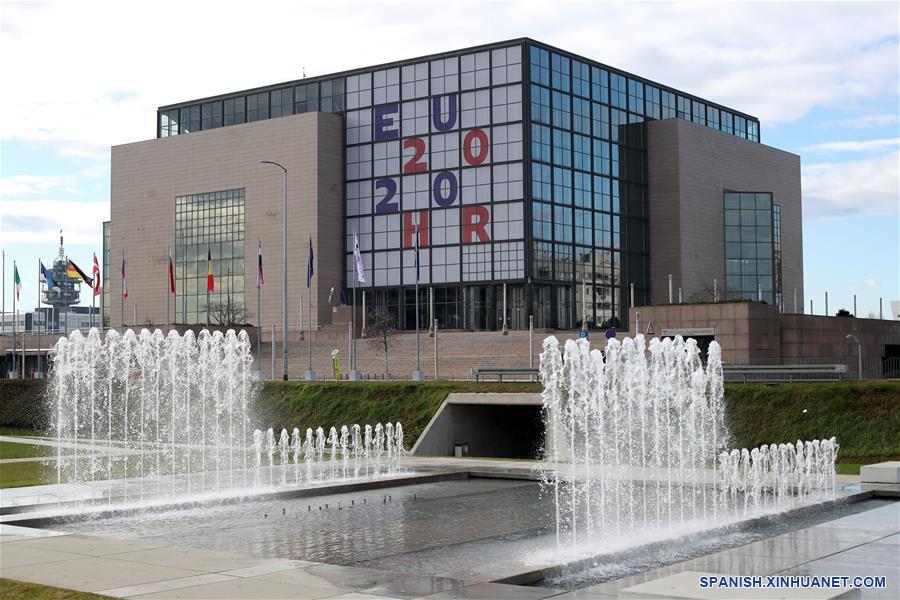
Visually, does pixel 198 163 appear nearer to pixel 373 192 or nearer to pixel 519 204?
pixel 373 192

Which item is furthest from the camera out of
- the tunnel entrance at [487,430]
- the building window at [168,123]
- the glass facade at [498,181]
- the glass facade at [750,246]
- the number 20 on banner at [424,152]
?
the building window at [168,123]

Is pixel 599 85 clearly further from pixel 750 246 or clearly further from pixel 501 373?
pixel 501 373

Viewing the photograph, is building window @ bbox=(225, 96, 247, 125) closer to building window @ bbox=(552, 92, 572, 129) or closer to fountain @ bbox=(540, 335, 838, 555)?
building window @ bbox=(552, 92, 572, 129)

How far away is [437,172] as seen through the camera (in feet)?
260

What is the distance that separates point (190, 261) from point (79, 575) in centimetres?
8042


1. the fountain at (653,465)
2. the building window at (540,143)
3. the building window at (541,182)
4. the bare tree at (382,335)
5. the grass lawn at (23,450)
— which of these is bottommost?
the grass lawn at (23,450)

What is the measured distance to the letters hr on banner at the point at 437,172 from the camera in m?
77.2

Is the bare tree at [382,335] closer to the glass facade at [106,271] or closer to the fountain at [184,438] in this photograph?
the fountain at [184,438]

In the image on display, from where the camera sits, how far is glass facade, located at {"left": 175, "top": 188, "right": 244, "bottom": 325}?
288 ft

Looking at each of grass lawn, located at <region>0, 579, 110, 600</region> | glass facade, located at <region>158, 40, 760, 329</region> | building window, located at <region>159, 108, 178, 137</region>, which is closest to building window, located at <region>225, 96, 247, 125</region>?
glass facade, located at <region>158, 40, 760, 329</region>

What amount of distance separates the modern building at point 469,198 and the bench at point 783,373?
3910 centimetres

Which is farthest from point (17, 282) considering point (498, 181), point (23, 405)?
point (498, 181)

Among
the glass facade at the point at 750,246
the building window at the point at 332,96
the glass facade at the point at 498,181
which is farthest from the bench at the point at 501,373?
the glass facade at the point at 750,246

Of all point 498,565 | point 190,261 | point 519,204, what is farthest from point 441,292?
point 498,565
